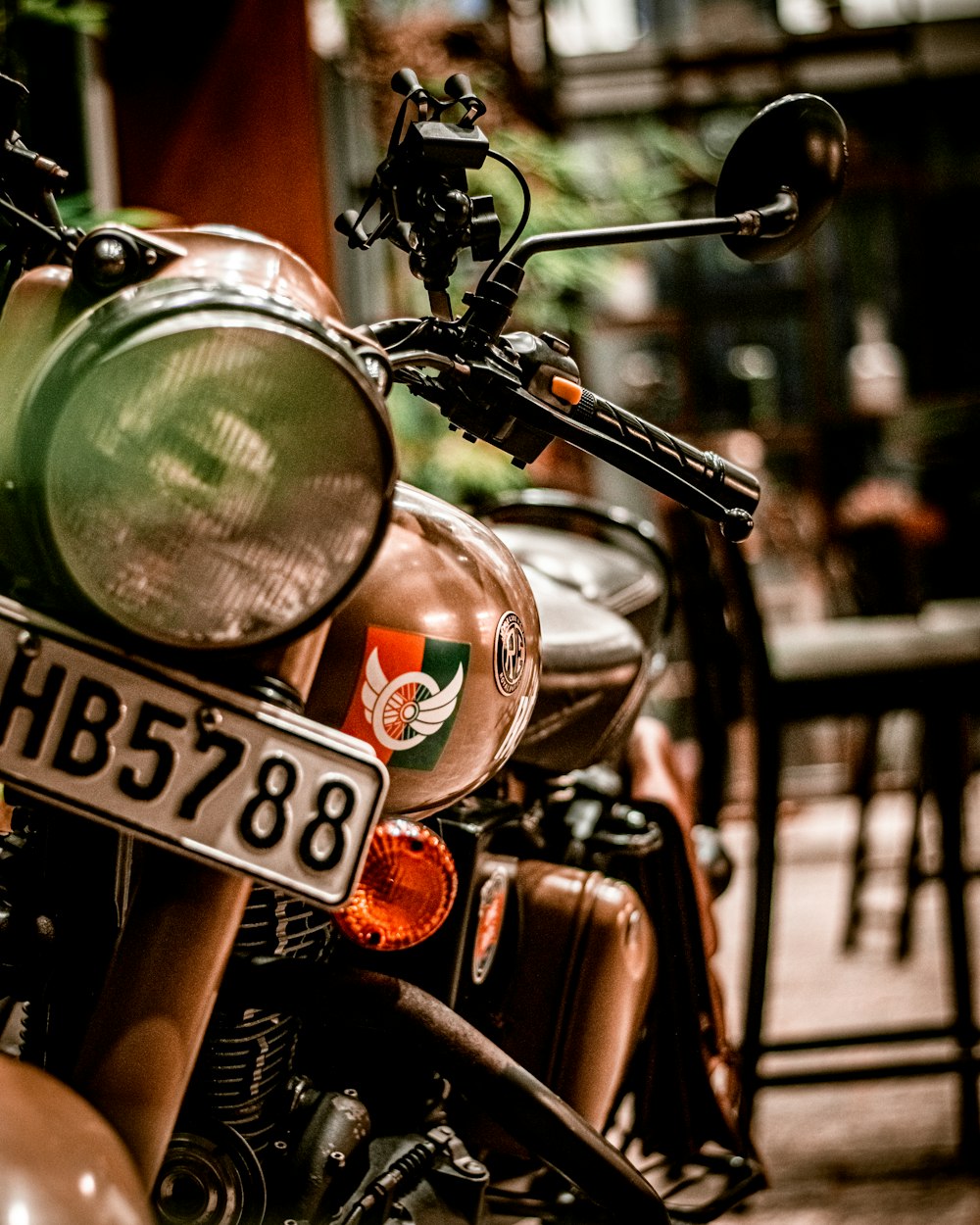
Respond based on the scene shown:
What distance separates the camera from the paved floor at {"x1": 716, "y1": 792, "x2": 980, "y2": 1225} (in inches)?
61.7

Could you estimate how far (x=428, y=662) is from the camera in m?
0.71

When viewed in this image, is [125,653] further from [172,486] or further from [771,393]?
[771,393]

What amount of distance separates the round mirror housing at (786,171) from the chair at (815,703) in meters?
0.72

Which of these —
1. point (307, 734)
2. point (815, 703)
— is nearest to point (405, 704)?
point (307, 734)

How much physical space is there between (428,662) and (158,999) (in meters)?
0.24

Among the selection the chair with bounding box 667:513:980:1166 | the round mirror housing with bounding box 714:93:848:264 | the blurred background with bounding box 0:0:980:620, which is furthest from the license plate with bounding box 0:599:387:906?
the blurred background with bounding box 0:0:980:620

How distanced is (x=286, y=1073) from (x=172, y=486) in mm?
458

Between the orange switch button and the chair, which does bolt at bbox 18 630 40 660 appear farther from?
the chair

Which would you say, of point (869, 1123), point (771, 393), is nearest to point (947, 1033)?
point (869, 1123)

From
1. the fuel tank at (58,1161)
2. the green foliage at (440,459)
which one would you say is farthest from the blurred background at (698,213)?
the fuel tank at (58,1161)

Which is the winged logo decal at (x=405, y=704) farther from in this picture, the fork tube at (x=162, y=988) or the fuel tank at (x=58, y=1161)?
the fuel tank at (x=58, y=1161)

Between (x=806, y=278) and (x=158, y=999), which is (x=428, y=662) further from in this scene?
(x=806, y=278)

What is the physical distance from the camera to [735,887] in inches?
129

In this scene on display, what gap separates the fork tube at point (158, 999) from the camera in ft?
1.95
